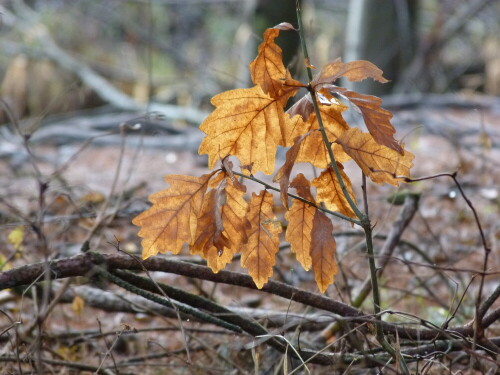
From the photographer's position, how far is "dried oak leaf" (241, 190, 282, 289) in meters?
1.34

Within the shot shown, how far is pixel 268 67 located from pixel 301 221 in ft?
1.15

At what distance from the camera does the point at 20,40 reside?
8.29 meters

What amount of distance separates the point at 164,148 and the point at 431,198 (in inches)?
89.3

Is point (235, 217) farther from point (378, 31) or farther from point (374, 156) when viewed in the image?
point (378, 31)

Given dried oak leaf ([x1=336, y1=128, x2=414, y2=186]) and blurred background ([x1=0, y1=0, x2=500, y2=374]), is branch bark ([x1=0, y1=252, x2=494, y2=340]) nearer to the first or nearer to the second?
blurred background ([x1=0, y1=0, x2=500, y2=374])

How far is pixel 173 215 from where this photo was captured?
1307 mm

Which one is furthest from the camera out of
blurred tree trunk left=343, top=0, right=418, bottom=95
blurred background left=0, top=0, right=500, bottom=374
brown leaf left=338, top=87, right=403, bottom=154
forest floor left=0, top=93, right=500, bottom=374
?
blurred tree trunk left=343, top=0, right=418, bottom=95

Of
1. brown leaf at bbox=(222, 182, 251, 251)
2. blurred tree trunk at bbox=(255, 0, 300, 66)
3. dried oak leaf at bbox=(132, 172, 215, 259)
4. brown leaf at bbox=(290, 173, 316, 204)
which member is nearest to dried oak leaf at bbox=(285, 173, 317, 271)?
brown leaf at bbox=(290, 173, 316, 204)

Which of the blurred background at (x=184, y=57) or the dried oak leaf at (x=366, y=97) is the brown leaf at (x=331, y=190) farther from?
the blurred background at (x=184, y=57)

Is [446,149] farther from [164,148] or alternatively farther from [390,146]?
[390,146]

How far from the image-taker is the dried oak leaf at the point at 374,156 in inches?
50.0

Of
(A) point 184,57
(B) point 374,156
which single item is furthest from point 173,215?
(A) point 184,57

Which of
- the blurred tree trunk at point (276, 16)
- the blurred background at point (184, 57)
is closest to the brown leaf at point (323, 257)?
the blurred background at point (184, 57)

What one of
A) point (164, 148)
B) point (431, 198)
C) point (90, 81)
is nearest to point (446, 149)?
point (431, 198)
